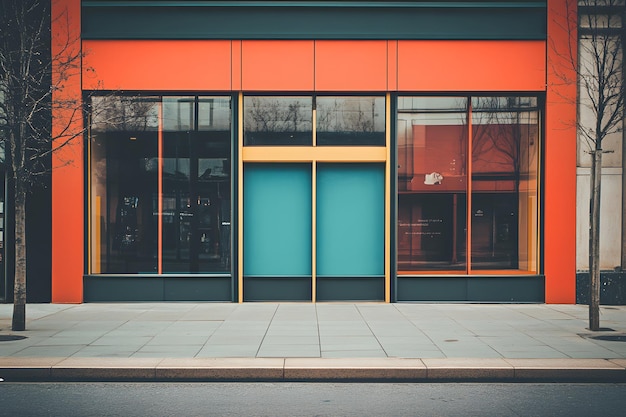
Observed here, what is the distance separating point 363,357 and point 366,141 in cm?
666

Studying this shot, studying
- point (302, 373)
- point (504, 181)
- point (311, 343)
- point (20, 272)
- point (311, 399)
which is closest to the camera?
point (311, 399)

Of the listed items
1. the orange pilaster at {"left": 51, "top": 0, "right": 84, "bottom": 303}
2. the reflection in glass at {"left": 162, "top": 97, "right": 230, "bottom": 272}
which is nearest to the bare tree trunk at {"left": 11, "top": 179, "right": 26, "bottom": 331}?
the orange pilaster at {"left": 51, "top": 0, "right": 84, "bottom": 303}

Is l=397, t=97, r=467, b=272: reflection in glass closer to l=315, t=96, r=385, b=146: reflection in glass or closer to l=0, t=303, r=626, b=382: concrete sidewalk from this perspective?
l=315, t=96, r=385, b=146: reflection in glass

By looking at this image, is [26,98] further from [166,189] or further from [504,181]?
[504,181]

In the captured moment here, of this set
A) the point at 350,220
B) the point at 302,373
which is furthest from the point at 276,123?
the point at 302,373

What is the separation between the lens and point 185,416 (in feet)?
22.6

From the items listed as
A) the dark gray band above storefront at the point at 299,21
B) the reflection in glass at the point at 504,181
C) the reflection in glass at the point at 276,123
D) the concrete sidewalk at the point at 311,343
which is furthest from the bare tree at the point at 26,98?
the reflection in glass at the point at 504,181

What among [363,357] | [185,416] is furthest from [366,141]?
[185,416]

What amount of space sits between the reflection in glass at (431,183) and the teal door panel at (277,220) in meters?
2.08

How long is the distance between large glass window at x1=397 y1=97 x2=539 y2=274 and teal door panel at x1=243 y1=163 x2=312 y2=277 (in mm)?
2151

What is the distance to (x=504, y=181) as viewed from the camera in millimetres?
15070

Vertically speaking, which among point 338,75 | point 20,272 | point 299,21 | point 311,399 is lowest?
point 311,399

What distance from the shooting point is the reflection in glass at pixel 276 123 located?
48.6 ft

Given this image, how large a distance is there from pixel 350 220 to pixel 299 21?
437 centimetres
